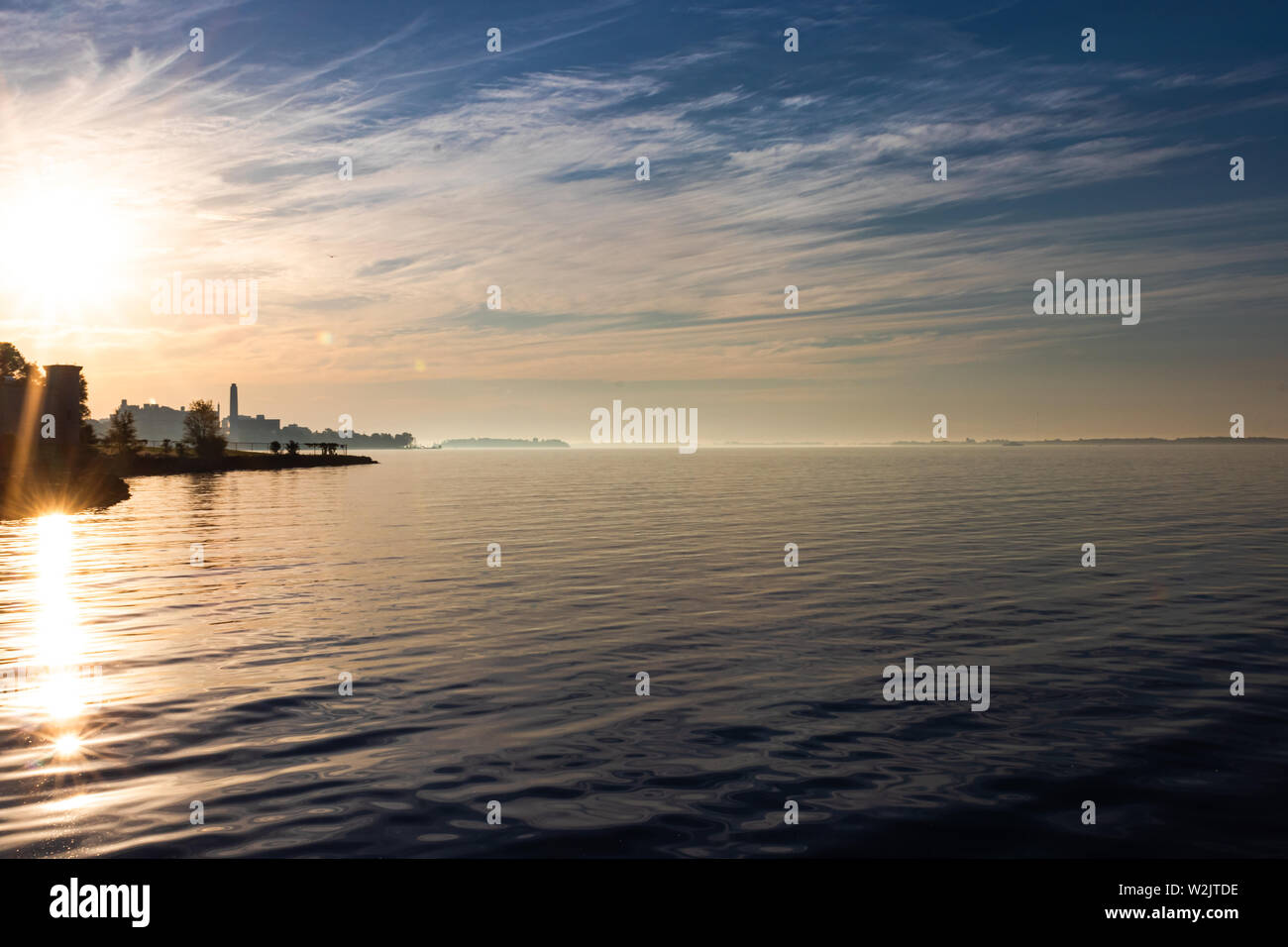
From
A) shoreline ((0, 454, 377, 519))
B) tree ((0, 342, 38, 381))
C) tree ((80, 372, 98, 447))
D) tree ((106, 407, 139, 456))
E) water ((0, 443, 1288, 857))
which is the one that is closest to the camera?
water ((0, 443, 1288, 857))

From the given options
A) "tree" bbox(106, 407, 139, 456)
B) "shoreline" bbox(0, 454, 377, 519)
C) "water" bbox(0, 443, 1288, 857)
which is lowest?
"water" bbox(0, 443, 1288, 857)

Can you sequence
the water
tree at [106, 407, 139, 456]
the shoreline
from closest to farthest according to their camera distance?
the water
the shoreline
tree at [106, 407, 139, 456]

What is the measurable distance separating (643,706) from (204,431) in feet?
659

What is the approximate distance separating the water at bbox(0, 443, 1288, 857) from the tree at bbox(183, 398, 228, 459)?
162965mm

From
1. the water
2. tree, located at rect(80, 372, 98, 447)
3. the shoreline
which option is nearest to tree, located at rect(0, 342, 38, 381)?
tree, located at rect(80, 372, 98, 447)

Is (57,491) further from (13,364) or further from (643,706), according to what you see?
(13,364)

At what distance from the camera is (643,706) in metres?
16.5

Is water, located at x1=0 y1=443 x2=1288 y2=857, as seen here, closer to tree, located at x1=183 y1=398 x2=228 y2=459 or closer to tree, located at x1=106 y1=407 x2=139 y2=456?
tree, located at x1=106 y1=407 x2=139 y2=456

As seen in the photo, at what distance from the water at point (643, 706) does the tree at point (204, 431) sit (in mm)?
162965

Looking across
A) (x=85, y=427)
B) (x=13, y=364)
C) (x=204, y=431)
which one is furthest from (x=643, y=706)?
(x=13, y=364)

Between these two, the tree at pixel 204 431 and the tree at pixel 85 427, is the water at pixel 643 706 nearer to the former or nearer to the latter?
the tree at pixel 85 427

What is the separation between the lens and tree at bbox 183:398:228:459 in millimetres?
186125

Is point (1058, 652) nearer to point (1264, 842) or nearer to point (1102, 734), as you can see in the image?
point (1102, 734)
